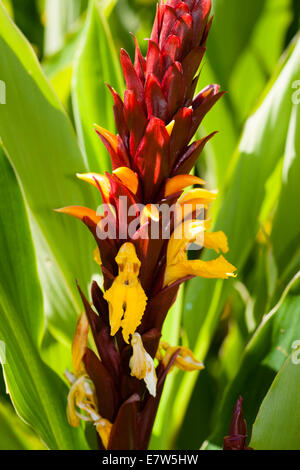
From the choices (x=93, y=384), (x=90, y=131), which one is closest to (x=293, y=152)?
(x=90, y=131)

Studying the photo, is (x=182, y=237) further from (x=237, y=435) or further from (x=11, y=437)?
(x=11, y=437)

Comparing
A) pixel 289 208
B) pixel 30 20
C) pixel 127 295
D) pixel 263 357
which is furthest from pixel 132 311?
pixel 30 20

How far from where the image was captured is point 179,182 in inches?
17.2

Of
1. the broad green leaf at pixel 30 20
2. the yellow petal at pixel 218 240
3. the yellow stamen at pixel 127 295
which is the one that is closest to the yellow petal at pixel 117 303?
the yellow stamen at pixel 127 295

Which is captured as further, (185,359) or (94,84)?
(94,84)

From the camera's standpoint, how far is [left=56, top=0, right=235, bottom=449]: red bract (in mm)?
421

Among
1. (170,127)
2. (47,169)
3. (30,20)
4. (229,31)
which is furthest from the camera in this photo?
(30,20)

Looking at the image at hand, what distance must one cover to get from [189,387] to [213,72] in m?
0.54

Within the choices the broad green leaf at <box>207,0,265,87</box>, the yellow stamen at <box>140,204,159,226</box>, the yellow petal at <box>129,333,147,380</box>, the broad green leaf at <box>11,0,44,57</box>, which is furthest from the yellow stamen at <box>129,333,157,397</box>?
the broad green leaf at <box>11,0,44,57</box>

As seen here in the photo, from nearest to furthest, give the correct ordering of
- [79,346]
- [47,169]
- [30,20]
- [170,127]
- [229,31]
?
[170,127] → [79,346] → [47,169] → [229,31] → [30,20]

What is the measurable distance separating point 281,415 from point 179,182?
0.26 m

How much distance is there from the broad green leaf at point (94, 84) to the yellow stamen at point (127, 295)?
0.30 meters

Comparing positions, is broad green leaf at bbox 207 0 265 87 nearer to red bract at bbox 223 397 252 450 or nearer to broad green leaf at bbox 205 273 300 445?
broad green leaf at bbox 205 273 300 445

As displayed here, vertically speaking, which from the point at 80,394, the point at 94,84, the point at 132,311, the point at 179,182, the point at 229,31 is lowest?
the point at 80,394
